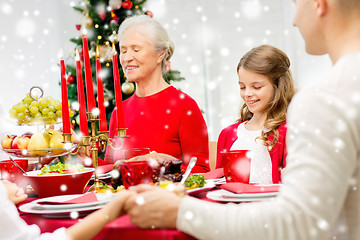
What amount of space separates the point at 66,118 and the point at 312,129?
0.70 m

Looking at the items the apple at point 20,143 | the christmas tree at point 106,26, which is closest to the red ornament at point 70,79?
the christmas tree at point 106,26

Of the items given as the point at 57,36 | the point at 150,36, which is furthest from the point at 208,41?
the point at 150,36

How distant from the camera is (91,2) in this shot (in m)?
3.63

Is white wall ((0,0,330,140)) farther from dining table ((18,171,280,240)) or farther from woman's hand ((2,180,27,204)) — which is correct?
woman's hand ((2,180,27,204))

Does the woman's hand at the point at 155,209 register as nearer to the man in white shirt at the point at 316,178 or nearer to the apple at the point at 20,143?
the man in white shirt at the point at 316,178

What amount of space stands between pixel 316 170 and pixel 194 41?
387 centimetres

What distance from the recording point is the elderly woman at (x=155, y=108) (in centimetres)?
199

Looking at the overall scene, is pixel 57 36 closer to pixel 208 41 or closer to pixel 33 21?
pixel 33 21

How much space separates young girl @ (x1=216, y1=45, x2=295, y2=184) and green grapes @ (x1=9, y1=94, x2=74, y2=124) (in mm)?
858

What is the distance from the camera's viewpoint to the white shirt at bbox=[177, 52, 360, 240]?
57cm

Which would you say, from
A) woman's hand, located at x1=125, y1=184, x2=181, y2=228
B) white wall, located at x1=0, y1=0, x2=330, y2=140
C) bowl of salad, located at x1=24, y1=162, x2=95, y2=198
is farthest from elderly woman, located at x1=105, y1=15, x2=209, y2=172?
white wall, located at x1=0, y1=0, x2=330, y2=140

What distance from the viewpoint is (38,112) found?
1400 mm

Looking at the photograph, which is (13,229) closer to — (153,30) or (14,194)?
(14,194)

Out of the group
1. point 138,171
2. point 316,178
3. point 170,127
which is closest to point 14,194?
point 138,171
